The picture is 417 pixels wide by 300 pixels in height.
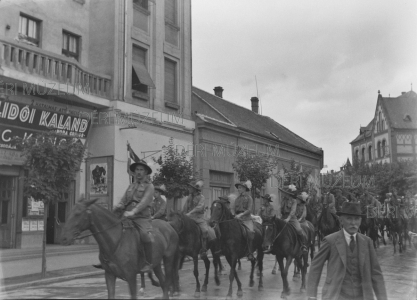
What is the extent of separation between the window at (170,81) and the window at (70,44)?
18.0 feet

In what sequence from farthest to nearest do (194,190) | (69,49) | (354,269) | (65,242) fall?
1. (69,49)
2. (194,190)
3. (65,242)
4. (354,269)

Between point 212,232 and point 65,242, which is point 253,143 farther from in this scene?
point 65,242

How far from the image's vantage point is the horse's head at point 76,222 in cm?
629

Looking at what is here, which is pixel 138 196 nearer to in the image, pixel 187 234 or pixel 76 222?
pixel 76 222

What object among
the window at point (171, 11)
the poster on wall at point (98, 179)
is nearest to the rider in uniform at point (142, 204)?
the poster on wall at point (98, 179)

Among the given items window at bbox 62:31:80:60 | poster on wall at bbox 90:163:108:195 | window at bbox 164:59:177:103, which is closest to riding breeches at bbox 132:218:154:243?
poster on wall at bbox 90:163:108:195

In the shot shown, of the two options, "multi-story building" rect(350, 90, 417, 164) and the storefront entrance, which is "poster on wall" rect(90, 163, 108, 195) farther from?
"multi-story building" rect(350, 90, 417, 164)

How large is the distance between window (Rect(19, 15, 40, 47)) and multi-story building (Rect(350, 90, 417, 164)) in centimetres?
5113

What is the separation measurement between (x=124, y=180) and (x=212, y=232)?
1060 centimetres

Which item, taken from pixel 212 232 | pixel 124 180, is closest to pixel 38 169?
pixel 212 232

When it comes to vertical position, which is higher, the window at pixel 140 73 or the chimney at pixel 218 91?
the chimney at pixel 218 91

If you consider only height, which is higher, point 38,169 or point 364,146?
point 364,146

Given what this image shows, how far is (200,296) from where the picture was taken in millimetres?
10125

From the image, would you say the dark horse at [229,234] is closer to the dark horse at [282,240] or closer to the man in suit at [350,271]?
the dark horse at [282,240]
